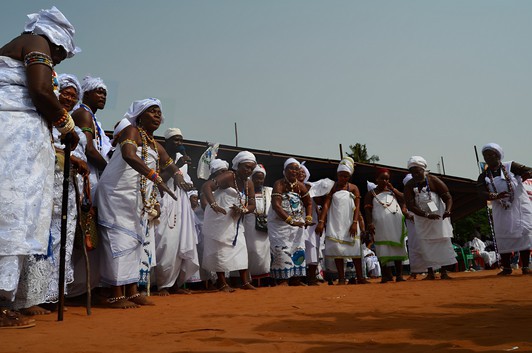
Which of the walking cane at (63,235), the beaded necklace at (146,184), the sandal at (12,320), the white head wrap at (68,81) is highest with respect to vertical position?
the white head wrap at (68,81)

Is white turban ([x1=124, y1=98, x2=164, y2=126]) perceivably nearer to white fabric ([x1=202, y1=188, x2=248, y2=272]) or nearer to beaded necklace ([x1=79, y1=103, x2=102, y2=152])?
beaded necklace ([x1=79, y1=103, x2=102, y2=152])

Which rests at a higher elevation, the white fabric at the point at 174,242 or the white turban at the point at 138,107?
the white turban at the point at 138,107

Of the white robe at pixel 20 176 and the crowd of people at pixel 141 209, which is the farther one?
the crowd of people at pixel 141 209

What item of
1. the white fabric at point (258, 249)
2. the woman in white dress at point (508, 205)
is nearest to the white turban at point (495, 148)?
the woman in white dress at point (508, 205)

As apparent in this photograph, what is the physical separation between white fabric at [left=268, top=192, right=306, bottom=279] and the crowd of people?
0.02 meters

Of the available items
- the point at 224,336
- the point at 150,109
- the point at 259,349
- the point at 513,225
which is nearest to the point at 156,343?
the point at 224,336

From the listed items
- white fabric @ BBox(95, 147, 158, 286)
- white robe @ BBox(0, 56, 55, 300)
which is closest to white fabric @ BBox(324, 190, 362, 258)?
white fabric @ BBox(95, 147, 158, 286)

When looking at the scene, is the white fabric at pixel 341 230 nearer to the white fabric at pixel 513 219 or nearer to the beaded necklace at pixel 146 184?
the white fabric at pixel 513 219

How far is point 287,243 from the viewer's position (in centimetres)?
853

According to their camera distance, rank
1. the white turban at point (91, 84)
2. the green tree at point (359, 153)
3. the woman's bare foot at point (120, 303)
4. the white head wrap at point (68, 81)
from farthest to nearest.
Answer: the green tree at point (359, 153) < the white turban at point (91, 84) < the white head wrap at point (68, 81) < the woman's bare foot at point (120, 303)

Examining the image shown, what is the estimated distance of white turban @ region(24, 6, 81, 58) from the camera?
3.89 metres

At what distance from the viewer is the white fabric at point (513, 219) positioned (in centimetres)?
853

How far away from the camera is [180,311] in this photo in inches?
171

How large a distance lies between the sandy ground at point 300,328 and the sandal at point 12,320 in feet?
0.31
